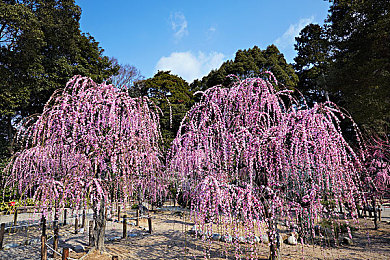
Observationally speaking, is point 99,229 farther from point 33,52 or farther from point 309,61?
point 309,61

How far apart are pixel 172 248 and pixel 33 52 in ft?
40.6

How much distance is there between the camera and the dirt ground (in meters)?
5.51

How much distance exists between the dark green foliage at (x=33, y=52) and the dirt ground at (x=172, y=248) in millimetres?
8283

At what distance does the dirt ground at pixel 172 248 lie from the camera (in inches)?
217

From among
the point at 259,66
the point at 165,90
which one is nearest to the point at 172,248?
the point at 259,66

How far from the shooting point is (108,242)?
6.76 metres

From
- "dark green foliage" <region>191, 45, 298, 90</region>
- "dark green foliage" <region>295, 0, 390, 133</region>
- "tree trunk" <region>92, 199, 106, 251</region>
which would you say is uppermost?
"dark green foliage" <region>191, 45, 298, 90</region>

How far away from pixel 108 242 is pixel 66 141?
12.1 feet

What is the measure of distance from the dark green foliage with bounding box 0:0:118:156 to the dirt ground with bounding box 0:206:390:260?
828cm

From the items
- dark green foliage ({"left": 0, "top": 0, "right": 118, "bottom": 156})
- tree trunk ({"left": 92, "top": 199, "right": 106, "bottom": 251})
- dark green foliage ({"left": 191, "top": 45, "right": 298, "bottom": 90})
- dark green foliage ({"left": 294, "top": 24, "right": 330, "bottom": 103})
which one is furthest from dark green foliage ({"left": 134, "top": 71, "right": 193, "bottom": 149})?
tree trunk ({"left": 92, "top": 199, "right": 106, "bottom": 251})

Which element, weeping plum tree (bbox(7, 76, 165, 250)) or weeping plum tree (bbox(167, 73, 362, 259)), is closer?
weeping plum tree (bbox(167, 73, 362, 259))

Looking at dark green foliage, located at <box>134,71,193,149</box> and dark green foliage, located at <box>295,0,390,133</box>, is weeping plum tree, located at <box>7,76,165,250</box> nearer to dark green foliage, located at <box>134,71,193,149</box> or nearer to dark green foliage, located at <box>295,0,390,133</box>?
dark green foliage, located at <box>295,0,390,133</box>

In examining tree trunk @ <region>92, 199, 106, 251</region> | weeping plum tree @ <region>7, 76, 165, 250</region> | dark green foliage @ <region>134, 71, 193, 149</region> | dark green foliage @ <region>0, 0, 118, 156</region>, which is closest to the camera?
weeping plum tree @ <region>7, 76, 165, 250</region>

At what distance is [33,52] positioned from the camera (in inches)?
462
